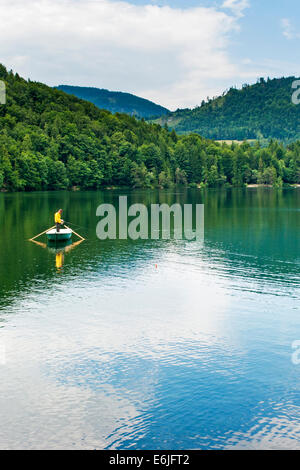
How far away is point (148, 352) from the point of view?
21594 mm

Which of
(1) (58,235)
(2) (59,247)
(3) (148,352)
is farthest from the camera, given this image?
(1) (58,235)

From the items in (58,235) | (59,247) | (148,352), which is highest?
(58,235)

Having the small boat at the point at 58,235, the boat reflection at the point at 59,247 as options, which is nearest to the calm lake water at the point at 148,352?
the boat reflection at the point at 59,247

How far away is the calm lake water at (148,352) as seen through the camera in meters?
15.5

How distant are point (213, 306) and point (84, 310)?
751 cm

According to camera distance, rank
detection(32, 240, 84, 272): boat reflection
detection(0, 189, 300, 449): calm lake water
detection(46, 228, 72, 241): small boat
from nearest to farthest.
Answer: detection(0, 189, 300, 449): calm lake water
detection(32, 240, 84, 272): boat reflection
detection(46, 228, 72, 241): small boat

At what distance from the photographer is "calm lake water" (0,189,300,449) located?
15.5 metres

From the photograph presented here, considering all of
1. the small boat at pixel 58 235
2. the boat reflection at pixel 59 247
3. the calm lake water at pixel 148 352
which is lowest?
the calm lake water at pixel 148 352

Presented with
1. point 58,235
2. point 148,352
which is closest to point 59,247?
point 58,235

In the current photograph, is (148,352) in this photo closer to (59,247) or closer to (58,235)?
(59,247)

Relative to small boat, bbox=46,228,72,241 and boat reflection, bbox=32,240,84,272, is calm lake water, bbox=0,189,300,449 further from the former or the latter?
small boat, bbox=46,228,72,241

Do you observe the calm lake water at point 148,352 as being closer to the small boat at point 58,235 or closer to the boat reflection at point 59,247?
the boat reflection at point 59,247

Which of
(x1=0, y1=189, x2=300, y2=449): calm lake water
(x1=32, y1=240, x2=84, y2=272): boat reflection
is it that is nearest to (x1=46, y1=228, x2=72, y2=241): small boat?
(x1=32, y1=240, x2=84, y2=272): boat reflection

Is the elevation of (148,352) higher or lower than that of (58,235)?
lower
